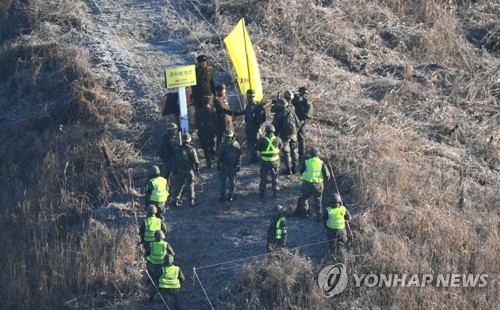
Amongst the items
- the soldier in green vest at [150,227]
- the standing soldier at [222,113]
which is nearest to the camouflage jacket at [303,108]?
the standing soldier at [222,113]

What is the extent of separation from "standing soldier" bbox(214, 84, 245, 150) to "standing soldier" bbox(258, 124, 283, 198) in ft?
4.83

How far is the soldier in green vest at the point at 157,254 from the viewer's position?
15.3 metres

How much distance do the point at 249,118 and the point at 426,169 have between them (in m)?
3.82

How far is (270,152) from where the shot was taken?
56.7ft

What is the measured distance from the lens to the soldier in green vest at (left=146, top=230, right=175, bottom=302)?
1530cm

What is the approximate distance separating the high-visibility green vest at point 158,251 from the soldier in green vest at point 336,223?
2.86 m

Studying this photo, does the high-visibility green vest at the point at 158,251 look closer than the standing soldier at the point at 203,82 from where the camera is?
Yes

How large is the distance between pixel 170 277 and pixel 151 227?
99 centimetres

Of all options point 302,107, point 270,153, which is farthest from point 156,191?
point 302,107

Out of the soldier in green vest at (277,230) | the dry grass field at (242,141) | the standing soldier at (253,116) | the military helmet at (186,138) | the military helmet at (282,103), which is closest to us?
the soldier in green vest at (277,230)

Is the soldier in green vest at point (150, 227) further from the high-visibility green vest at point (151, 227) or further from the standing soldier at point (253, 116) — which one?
the standing soldier at point (253, 116)

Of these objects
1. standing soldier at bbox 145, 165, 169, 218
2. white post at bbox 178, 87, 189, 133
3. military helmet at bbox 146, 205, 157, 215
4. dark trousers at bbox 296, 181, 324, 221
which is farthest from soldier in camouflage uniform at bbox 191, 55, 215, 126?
military helmet at bbox 146, 205, 157, 215

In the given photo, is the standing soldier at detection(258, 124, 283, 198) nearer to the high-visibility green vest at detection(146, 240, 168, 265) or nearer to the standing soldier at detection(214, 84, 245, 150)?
the standing soldier at detection(214, 84, 245, 150)

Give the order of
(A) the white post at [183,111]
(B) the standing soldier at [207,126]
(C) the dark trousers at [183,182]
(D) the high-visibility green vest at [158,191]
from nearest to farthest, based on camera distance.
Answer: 1. (D) the high-visibility green vest at [158,191]
2. (C) the dark trousers at [183,182]
3. (B) the standing soldier at [207,126]
4. (A) the white post at [183,111]
